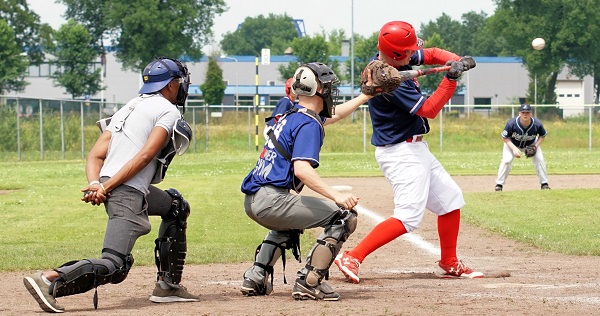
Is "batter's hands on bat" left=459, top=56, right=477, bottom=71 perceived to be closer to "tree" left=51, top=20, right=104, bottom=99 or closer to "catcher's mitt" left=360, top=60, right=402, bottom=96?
"catcher's mitt" left=360, top=60, right=402, bottom=96

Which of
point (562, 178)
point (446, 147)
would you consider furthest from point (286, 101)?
point (446, 147)

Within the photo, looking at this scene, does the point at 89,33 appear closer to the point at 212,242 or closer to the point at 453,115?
the point at 453,115

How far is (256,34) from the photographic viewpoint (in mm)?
165625

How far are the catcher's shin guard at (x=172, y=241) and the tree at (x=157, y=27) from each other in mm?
66070

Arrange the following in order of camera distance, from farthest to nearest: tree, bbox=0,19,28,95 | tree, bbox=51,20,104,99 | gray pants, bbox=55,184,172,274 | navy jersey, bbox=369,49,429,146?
tree, bbox=51,20,104,99 → tree, bbox=0,19,28,95 → navy jersey, bbox=369,49,429,146 → gray pants, bbox=55,184,172,274

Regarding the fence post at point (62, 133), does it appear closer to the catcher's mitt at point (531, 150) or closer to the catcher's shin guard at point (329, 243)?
the catcher's mitt at point (531, 150)

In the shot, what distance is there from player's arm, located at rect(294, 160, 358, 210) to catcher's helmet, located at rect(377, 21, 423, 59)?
1.58 metres

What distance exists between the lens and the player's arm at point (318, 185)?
21.8 feet

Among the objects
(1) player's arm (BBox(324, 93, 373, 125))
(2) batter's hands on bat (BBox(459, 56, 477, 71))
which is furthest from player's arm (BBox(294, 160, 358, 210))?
(2) batter's hands on bat (BBox(459, 56, 477, 71))

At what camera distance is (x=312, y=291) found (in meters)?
6.99

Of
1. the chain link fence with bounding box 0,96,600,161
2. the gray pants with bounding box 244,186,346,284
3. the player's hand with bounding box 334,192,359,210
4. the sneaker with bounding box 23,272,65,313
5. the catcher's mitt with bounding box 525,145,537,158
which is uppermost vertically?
the player's hand with bounding box 334,192,359,210

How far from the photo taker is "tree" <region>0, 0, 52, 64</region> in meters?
72.4

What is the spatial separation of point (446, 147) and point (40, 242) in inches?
1392

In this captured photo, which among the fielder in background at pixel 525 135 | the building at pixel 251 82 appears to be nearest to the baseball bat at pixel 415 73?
the fielder in background at pixel 525 135
